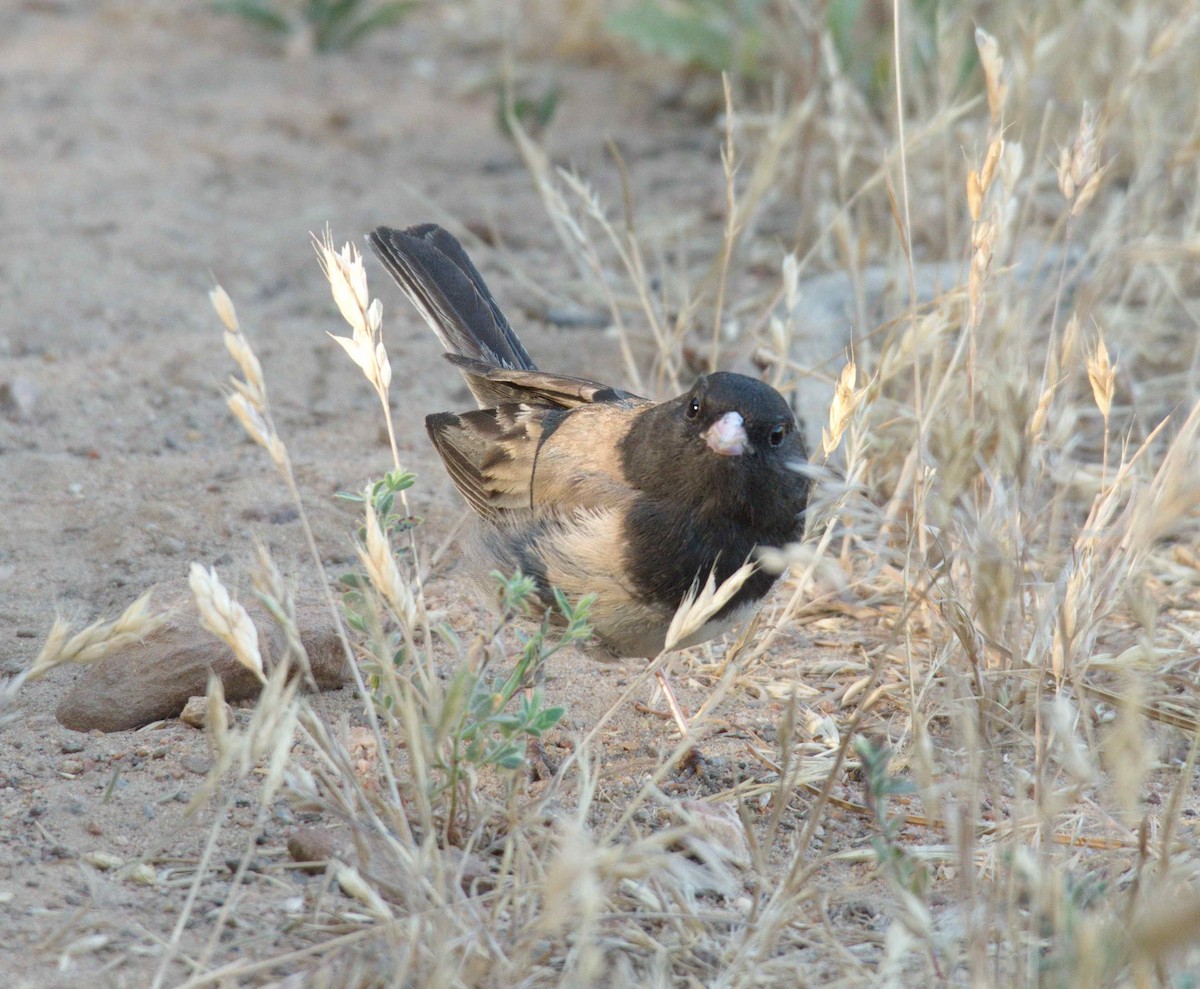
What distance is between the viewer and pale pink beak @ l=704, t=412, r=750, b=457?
303cm

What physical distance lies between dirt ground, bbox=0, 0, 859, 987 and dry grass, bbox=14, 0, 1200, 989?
0.26 meters

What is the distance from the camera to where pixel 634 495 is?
3238 mm

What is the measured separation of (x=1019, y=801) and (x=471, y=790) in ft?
3.12

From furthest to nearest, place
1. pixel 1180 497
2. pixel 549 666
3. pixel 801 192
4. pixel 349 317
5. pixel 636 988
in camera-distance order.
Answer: pixel 801 192 < pixel 549 666 < pixel 349 317 < pixel 636 988 < pixel 1180 497

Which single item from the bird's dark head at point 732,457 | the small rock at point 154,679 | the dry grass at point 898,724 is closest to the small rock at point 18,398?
the small rock at point 154,679

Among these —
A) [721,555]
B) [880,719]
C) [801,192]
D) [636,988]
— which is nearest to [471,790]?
[636,988]

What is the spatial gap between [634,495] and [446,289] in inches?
44.0

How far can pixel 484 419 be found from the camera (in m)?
3.77

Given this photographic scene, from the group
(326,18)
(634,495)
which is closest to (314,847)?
(634,495)

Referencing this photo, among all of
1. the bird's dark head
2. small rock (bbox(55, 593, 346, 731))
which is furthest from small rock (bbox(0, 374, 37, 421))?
the bird's dark head

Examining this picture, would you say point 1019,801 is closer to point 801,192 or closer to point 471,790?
point 471,790

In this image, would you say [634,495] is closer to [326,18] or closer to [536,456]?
[536,456]

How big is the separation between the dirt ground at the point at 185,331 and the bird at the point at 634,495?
0.33 m

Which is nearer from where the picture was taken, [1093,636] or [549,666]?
[1093,636]
